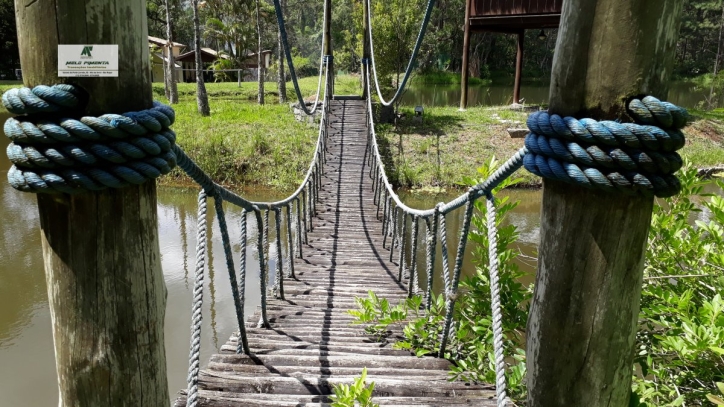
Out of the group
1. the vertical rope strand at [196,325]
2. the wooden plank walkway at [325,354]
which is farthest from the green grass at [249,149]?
the vertical rope strand at [196,325]

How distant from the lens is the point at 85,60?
79cm

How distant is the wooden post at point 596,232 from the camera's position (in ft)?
2.59

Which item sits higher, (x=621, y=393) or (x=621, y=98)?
(x=621, y=98)

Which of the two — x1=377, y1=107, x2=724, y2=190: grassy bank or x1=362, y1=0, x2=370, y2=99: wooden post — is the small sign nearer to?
x1=377, y1=107, x2=724, y2=190: grassy bank

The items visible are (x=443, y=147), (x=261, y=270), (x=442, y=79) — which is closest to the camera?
(x=261, y=270)

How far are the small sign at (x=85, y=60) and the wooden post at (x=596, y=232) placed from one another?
30.3 inches

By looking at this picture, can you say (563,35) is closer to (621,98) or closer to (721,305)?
(621,98)

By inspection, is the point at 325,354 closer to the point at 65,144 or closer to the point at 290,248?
the point at 65,144

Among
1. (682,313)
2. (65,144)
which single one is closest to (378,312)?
(682,313)

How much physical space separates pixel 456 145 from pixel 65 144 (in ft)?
32.9

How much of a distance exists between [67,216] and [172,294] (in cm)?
502

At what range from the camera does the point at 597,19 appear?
79 centimetres

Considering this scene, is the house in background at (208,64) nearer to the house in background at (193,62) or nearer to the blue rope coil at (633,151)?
the house in background at (193,62)

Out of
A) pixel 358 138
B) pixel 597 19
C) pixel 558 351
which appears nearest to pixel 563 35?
pixel 597 19
